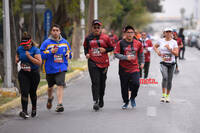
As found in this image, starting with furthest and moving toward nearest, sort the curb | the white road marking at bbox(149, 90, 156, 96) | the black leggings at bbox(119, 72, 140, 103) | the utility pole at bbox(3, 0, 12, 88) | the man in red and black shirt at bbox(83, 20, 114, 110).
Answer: the white road marking at bbox(149, 90, 156, 96) → the utility pole at bbox(3, 0, 12, 88) → the curb → the black leggings at bbox(119, 72, 140, 103) → the man in red and black shirt at bbox(83, 20, 114, 110)

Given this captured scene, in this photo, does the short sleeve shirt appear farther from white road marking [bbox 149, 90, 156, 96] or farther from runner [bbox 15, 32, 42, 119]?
runner [bbox 15, 32, 42, 119]

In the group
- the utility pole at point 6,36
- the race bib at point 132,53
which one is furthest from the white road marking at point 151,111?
the utility pole at point 6,36

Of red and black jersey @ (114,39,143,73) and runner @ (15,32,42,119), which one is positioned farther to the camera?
red and black jersey @ (114,39,143,73)

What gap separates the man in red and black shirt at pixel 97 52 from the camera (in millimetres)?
8914

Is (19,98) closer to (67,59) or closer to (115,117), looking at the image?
(67,59)

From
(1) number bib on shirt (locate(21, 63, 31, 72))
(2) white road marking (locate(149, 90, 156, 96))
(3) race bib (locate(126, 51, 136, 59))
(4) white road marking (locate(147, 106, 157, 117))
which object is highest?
(3) race bib (locate(126, 51, 136, 59))

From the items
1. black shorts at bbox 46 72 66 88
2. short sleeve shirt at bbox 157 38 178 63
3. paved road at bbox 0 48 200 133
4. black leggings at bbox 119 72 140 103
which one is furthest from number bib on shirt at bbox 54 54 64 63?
short sleeve shirt at bbox 157 38 178 63

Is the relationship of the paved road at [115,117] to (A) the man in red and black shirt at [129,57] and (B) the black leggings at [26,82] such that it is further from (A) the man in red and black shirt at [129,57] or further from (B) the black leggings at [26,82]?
(A) the man in red and black shirt at [129,57]

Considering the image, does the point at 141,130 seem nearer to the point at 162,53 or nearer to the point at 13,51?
the point at 162,53

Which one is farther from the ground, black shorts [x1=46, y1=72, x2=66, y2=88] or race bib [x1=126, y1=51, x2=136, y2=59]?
race bib [x1=126, y1=51, x2=136, y2=59]

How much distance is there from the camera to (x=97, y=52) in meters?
8.95

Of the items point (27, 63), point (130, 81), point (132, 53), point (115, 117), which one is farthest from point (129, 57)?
point (27, 63)

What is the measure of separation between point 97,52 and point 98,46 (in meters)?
0.13

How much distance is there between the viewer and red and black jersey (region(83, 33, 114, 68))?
351 inches
